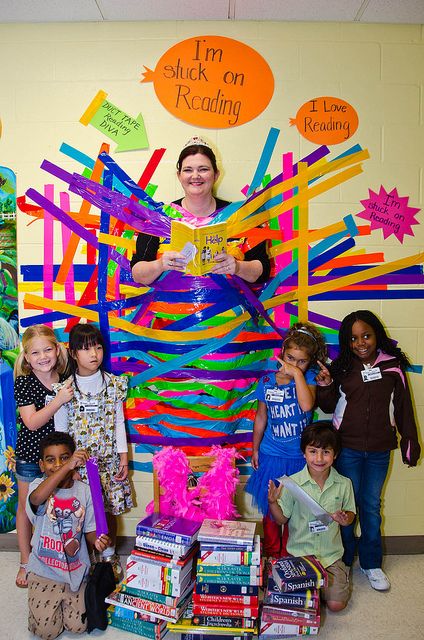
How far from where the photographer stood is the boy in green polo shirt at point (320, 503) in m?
2.23

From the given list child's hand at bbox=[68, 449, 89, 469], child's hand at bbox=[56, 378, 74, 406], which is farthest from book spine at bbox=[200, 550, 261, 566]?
child's hand at bbox=[56, 378, 74, 406]

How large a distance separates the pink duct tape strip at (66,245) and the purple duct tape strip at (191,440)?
0.72 m

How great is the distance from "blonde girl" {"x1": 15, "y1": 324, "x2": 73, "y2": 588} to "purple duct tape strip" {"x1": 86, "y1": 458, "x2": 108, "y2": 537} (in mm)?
322

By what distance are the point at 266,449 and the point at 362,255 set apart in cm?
100

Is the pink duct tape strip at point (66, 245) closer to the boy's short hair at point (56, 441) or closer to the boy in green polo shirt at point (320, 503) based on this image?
the boy's short hair at point (56, 441)

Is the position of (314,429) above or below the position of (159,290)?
below

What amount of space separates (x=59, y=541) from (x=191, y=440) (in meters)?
0.67

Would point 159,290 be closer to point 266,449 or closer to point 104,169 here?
point 104,169

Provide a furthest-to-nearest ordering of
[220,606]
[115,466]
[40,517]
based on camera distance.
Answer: [115,466] < [40,517] < [220,606]

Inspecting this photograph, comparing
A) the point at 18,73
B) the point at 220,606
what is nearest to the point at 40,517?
the point at 220,606

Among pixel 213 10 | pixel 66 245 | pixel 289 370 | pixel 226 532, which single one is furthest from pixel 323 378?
pixel 213 10

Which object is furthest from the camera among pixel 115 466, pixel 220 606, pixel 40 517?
pixel 115 466

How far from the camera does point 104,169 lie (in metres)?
2.52

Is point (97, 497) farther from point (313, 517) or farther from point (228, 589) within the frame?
point (313, 517)
